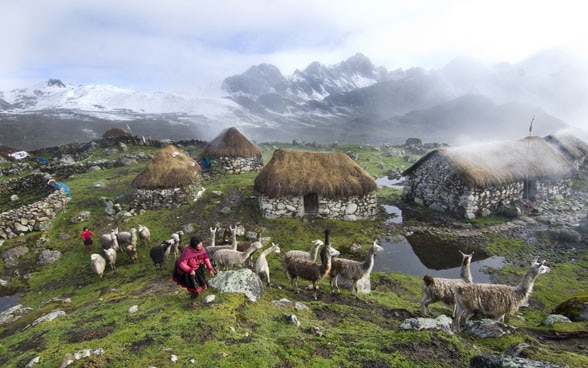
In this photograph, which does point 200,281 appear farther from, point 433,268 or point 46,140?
point 46,140

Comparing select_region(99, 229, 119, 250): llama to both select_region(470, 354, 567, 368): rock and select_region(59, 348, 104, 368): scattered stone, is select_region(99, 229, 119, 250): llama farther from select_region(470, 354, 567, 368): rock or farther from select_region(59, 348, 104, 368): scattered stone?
select_region(470, 354, 567, 368): rock

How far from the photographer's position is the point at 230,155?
30656 millimetres

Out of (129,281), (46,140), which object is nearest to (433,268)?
(129,281)

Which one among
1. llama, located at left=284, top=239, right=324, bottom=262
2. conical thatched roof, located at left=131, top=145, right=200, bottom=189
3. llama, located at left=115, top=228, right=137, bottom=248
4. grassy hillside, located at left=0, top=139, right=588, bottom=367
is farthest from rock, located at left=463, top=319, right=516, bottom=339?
conical thatched roof, located at left=131, top=145, right=200, bottom=189

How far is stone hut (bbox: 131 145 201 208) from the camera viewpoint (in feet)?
70.4

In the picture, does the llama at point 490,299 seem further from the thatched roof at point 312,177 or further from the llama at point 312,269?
the thatched roof at point 312,177

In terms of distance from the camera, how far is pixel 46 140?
7638 centimetres

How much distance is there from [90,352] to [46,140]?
92.4 metres

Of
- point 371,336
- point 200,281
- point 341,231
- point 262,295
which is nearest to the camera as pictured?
point 371,336

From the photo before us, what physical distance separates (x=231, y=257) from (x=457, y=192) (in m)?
16.4

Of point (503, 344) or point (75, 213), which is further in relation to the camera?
point (75, 213)

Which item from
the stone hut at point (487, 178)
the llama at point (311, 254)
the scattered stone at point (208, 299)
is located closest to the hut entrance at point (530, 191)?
the stone hut at point (487, 178)

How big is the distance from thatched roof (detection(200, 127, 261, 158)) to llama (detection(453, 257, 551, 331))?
2523cm

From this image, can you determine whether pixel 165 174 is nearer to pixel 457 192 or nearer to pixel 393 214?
pixel 393 214
